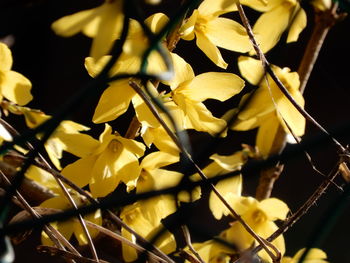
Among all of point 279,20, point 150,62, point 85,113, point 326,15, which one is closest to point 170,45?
point 150,62

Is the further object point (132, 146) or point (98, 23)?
point (132, 146)

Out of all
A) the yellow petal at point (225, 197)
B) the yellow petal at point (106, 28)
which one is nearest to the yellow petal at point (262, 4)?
the yellow petal at point (225, 197)

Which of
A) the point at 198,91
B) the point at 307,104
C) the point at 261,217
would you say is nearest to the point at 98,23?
the point at 198,91

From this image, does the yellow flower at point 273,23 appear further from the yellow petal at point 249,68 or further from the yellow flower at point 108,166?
the yellow flower at point 108,166

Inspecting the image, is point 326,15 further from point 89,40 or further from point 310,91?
point 89,40

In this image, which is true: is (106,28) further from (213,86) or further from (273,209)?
(273,209)

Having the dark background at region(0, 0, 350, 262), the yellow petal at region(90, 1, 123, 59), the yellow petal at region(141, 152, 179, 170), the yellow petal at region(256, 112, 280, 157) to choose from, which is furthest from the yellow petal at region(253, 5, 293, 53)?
the dark background at region(0, 0, 350, 262)

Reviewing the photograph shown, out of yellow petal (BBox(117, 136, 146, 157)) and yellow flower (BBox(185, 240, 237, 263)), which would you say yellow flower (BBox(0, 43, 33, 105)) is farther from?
yellow flower (BBox(185, 240, 237, 263))
